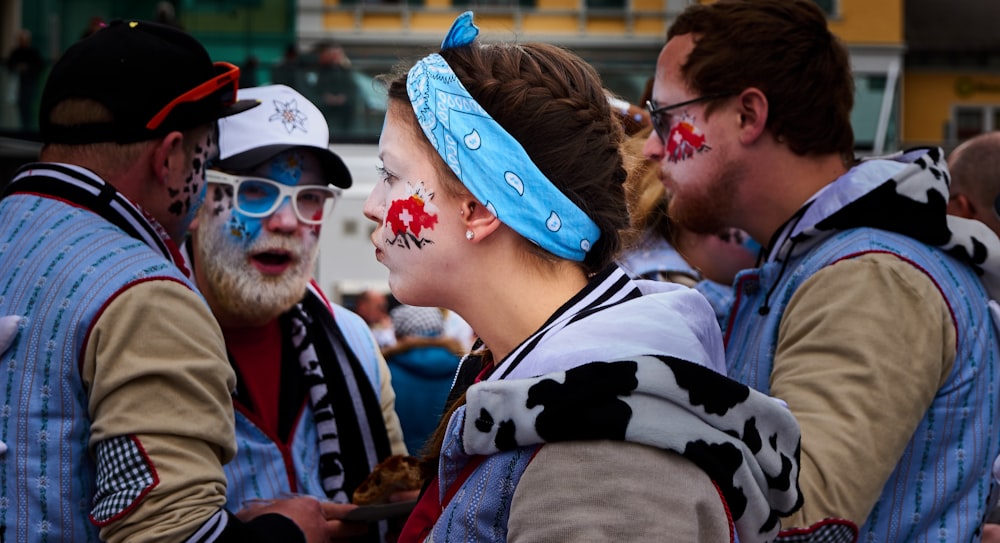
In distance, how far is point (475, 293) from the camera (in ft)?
6.84

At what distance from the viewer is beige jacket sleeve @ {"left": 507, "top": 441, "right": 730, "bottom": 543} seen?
5.59 feet

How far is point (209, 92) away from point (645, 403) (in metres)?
1.81

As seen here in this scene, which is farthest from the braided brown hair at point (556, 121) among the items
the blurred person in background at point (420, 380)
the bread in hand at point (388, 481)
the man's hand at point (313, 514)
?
the blurred person in background at point (420, 380)

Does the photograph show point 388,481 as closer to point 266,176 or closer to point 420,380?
point 266,176

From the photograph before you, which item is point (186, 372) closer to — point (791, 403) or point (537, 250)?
point (537, 250)

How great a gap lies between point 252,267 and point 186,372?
1.25 m

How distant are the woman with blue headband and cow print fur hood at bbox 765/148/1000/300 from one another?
94 cm

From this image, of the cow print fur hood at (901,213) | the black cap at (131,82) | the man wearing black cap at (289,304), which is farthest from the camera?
the man wearing black cap at (289,304)

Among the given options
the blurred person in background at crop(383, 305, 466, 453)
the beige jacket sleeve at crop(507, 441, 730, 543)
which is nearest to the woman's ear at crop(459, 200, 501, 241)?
the beige jacket sleeve at crop(507, 441, 730, 543)

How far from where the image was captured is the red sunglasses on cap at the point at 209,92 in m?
3.02

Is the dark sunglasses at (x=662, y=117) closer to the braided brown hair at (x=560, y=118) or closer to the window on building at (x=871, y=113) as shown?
the braided brown hair at (x=560, y=118)

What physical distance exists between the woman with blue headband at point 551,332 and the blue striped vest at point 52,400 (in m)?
0.82

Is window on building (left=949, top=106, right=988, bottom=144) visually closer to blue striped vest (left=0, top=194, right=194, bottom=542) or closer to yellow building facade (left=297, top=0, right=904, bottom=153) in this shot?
yellow building facade (left=297, top=0, right=904, bottom=153)

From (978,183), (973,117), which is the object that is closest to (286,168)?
(978,183)
